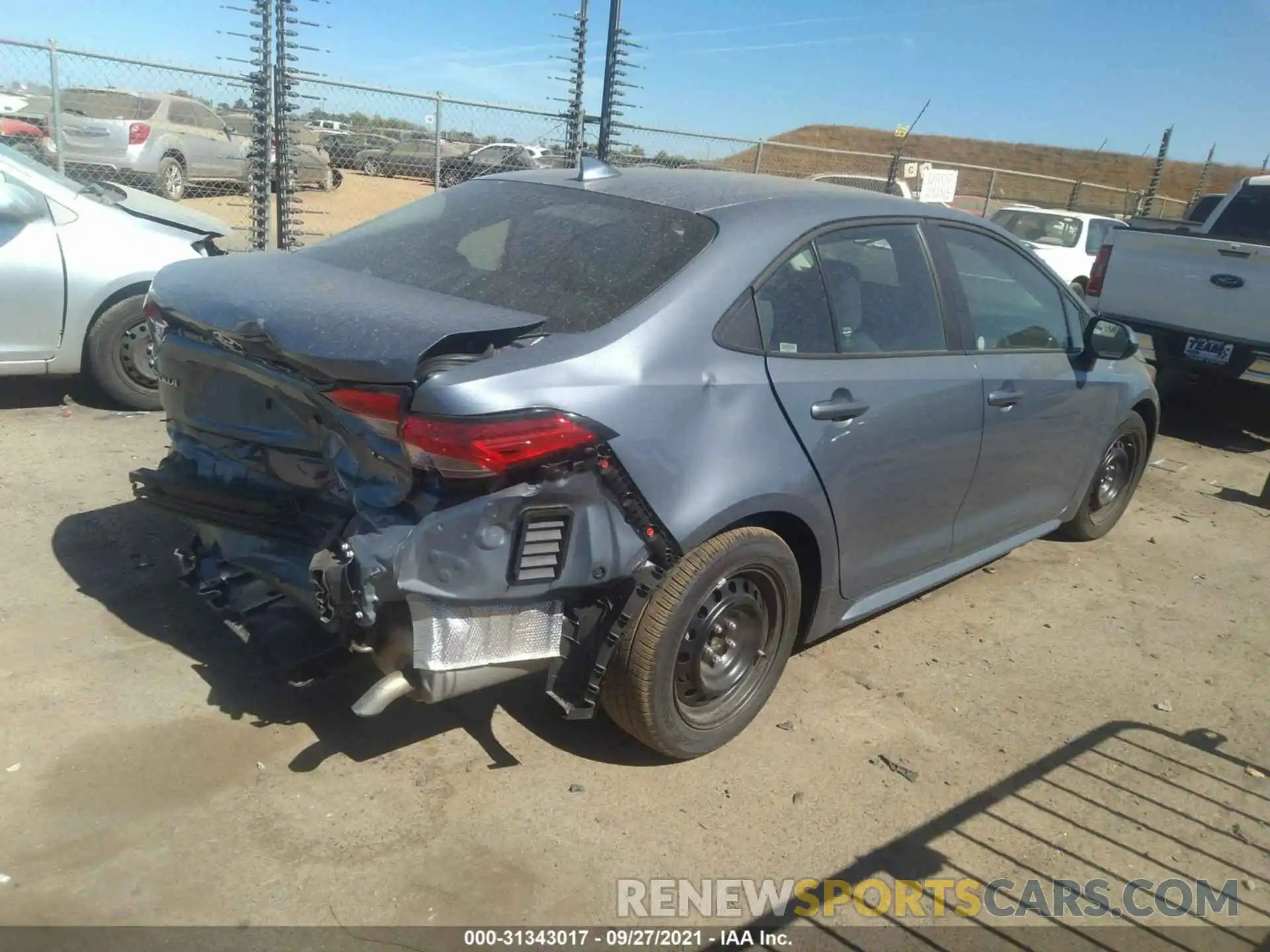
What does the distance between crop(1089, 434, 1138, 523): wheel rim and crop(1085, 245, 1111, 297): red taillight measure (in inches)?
148

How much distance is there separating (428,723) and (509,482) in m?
1.18

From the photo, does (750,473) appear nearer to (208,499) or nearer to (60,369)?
(208,499)

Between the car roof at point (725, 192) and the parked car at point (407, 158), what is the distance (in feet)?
27.1

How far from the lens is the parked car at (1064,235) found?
550 inches

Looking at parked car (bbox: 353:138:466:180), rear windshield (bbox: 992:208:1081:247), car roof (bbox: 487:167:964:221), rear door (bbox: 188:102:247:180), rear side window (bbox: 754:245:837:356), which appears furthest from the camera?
rear windshield (bbox: 992:208:1081:247)

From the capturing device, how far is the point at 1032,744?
3668mm

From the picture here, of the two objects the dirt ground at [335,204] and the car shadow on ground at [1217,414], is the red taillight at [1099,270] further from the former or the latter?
the dirt ground at [335,204]

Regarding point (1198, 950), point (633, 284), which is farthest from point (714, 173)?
point (1198, 950)

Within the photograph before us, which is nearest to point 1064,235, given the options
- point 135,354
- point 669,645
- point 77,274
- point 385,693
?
point 135,354

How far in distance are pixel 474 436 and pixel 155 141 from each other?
13449 millimetres

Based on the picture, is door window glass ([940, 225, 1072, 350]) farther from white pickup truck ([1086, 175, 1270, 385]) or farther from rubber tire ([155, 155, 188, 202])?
rubber tire ([155, 155, 188, 202])

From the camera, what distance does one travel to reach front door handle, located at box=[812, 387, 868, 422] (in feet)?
10.9

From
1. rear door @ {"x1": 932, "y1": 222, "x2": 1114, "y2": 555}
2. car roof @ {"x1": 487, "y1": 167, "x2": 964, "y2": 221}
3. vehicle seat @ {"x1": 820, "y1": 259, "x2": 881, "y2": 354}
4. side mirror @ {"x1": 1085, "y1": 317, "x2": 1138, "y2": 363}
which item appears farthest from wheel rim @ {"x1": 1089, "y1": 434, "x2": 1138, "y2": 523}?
vehicle seat @ {"x1": 820, "y1": 259, "x2": 881, "y2": 354}

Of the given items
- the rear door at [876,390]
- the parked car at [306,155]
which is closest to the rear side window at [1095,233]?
the parked car at [306,155]
